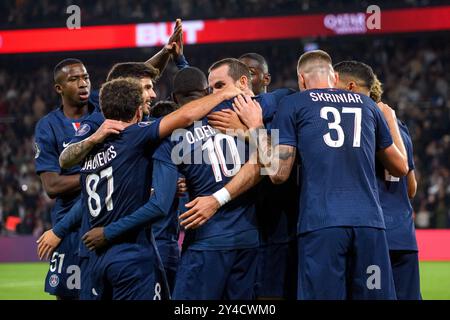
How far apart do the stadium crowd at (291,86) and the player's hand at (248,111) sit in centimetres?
1426

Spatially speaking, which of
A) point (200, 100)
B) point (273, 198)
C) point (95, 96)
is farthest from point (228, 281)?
point (95, 96)

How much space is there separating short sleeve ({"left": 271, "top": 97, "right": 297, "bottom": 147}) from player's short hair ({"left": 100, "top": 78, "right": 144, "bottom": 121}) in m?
0.94

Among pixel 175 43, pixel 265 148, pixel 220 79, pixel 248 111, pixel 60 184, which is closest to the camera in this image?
pixel 265 148

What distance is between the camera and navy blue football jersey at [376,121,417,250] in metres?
5.90

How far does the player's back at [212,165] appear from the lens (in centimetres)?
525

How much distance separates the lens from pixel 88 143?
513 centimetres

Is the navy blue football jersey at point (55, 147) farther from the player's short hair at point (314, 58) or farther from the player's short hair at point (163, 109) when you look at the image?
the player's short hair at point (314, 58)

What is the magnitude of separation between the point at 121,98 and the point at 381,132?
176cm

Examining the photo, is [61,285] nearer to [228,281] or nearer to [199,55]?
[228,281]

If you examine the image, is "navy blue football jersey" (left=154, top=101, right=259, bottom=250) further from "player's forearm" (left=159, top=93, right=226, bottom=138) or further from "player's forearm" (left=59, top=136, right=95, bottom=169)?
"player's forearm" (left=59, top=136, right=95, bottom=169)

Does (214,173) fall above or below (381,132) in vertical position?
below

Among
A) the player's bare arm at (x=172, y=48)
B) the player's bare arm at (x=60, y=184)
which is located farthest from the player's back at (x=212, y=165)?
the player's bare arm at (x=172, y=48)

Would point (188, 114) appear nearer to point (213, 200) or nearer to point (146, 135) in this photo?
point (146, 135)

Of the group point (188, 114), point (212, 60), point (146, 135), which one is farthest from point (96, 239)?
point (212, 60)
